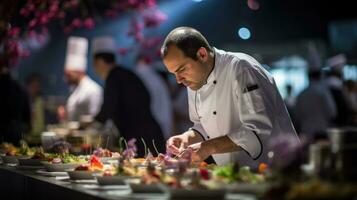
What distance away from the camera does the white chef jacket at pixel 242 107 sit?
364cm

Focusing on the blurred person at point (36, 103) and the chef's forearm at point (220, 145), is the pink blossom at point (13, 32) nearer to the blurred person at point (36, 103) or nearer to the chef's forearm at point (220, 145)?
the blurred person at point (36, 103)

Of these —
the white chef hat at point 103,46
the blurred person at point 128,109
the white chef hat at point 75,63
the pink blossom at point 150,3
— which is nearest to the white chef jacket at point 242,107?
the blurred person at point 128,109

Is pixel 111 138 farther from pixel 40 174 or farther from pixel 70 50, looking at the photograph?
pixel 40 174

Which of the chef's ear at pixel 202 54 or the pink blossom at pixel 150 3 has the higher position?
the pink blossom at pixel 150 3

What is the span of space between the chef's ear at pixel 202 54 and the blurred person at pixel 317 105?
17.1 ft

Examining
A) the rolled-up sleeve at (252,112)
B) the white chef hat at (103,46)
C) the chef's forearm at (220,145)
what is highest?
the white chef hat at (103,46)

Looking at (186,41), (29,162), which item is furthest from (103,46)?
(186,41)

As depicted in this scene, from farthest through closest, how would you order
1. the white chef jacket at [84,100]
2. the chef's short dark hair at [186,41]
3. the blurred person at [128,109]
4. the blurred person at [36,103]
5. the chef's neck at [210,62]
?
the blurred person at [36,103] → the white chef jacket at [84,100] → the blurred person at [128,109] → the chef's neck at [210,62] → the chef's short dark hair at [186,41]

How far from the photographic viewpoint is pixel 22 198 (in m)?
3.64

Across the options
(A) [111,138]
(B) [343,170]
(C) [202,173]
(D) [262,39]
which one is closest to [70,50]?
(A) [111,138]

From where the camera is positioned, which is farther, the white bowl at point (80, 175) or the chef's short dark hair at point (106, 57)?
the chef's short dark hair at point (106, 57)

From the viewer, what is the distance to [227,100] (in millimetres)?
3941

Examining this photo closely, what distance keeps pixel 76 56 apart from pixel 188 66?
4263 mm

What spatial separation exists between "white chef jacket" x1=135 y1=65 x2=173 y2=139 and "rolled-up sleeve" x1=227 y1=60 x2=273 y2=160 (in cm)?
475
